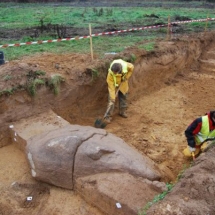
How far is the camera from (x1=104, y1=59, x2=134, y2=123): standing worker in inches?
291

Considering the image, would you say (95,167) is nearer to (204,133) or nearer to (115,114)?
(204,133)

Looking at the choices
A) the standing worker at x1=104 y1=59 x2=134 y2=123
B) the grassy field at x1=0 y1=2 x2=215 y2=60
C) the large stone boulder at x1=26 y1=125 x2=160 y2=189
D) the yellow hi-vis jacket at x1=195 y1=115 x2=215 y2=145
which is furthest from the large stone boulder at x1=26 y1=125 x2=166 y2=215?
the grassy field at x1=0 y1=2 x2=215 y2=60

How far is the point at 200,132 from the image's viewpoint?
601cm

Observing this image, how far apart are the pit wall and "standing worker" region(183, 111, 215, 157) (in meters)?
3.29

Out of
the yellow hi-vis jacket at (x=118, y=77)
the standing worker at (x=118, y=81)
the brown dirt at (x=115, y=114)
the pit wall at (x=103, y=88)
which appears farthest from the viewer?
the yellow hi-vis jacket at (x=118, y=77)

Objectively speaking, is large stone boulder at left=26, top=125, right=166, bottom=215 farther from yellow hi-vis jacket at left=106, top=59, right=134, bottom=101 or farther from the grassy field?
the grassy field

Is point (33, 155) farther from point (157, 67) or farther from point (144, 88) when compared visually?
point (157, 67)

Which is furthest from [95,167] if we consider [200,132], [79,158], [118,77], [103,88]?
[103,88]

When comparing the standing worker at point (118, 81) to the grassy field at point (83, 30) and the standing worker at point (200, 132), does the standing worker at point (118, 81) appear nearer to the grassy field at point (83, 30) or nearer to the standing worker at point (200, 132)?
the grassy field at point (83, 30)

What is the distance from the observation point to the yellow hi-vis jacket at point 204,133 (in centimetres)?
582

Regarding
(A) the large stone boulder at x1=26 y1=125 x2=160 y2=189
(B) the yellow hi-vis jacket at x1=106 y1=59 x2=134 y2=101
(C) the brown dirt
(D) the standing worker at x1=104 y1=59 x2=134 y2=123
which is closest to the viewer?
(A) the large stone boulder at x1=26 y1=125 x2=160 y2=189

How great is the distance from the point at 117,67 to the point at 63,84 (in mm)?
1510

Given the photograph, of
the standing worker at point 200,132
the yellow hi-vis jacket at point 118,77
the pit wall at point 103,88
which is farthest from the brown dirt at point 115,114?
the yellow hi-vis jacket at point 118,77

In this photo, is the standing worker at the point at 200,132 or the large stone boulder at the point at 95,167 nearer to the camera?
the large stone boulder at the point at 95,167
